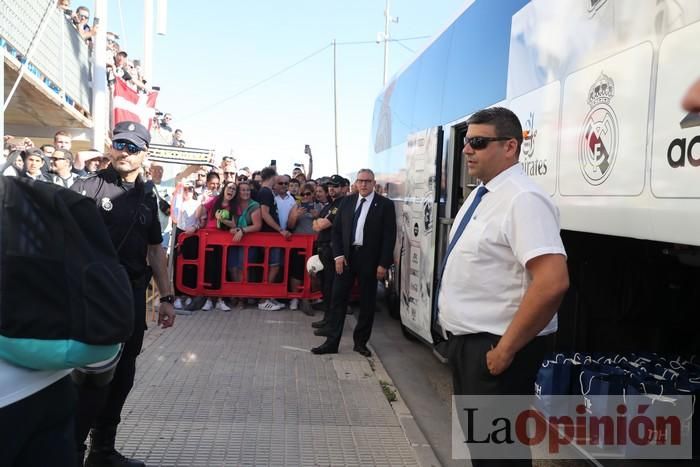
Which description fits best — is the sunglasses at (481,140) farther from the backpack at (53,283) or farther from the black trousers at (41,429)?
the black trousers at (41,429)

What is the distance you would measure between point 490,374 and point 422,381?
335 centimetres

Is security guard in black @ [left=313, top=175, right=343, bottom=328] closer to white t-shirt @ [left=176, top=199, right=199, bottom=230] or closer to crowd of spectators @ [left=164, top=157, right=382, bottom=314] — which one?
crowd of spectators @ [left=164, top=157, right=382, bottom=314]

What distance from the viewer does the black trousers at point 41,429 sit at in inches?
63.6

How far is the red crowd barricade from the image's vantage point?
8508mm

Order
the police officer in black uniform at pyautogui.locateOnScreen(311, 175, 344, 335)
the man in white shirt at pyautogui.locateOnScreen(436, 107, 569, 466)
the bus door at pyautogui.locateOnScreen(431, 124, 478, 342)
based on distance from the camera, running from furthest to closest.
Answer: the police officer in black uniform at pyautogui.locateOnScreen(311, 175, 344, 335), the bus door at pyautogui.locateOnScreen(431, 124, 478, 342), the man in white shirt at pyautogui.locateOnScreen(436, 107, 569, 466)

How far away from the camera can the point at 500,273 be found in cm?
232

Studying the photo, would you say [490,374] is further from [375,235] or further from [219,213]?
[219,213]

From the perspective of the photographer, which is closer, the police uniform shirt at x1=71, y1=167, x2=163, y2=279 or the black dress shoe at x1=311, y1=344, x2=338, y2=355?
the police uniform shirt at x1=71, y1=167, x2=163, y2=279

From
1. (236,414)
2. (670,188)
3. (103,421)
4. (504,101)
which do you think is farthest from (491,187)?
(236,414)

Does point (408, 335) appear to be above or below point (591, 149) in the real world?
below

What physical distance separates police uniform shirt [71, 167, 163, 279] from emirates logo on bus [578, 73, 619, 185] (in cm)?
236

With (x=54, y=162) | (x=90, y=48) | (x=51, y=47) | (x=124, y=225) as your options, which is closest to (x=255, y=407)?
(x=124, y=225)

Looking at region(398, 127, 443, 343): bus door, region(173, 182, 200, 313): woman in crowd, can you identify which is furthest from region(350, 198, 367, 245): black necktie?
region(173, 182, 200, 313): woman in crowd

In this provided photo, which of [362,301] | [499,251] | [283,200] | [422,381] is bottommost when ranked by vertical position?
[422,381]
